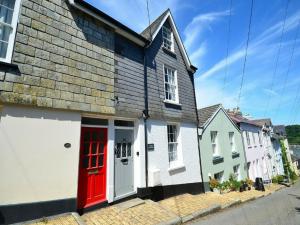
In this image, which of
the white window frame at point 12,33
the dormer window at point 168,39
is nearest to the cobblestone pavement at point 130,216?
the white window frame at point 12,33

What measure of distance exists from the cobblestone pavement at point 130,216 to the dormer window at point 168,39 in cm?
851

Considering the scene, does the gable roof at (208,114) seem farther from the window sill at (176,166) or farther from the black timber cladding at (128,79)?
the black timber cladding at (128,79)

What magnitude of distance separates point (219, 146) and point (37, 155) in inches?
509

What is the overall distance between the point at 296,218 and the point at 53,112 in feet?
32.0

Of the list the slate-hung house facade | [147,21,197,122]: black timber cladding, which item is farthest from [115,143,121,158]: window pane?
the slate-hung house facade

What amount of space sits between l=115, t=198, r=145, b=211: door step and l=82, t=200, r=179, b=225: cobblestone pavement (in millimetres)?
68

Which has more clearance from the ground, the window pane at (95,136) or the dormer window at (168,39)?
the dormer window at (168,39)

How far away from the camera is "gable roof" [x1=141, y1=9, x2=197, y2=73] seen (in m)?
10.3

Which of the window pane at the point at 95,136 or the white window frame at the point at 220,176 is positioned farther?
the white window frame at the point at 220,176

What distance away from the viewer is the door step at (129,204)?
6.84m

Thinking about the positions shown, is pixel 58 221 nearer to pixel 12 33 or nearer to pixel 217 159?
pixel 12 33

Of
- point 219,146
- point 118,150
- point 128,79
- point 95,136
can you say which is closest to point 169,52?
point 128,79

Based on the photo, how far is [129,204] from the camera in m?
7.15

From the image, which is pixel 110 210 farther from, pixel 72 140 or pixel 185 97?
pixel 185 97
